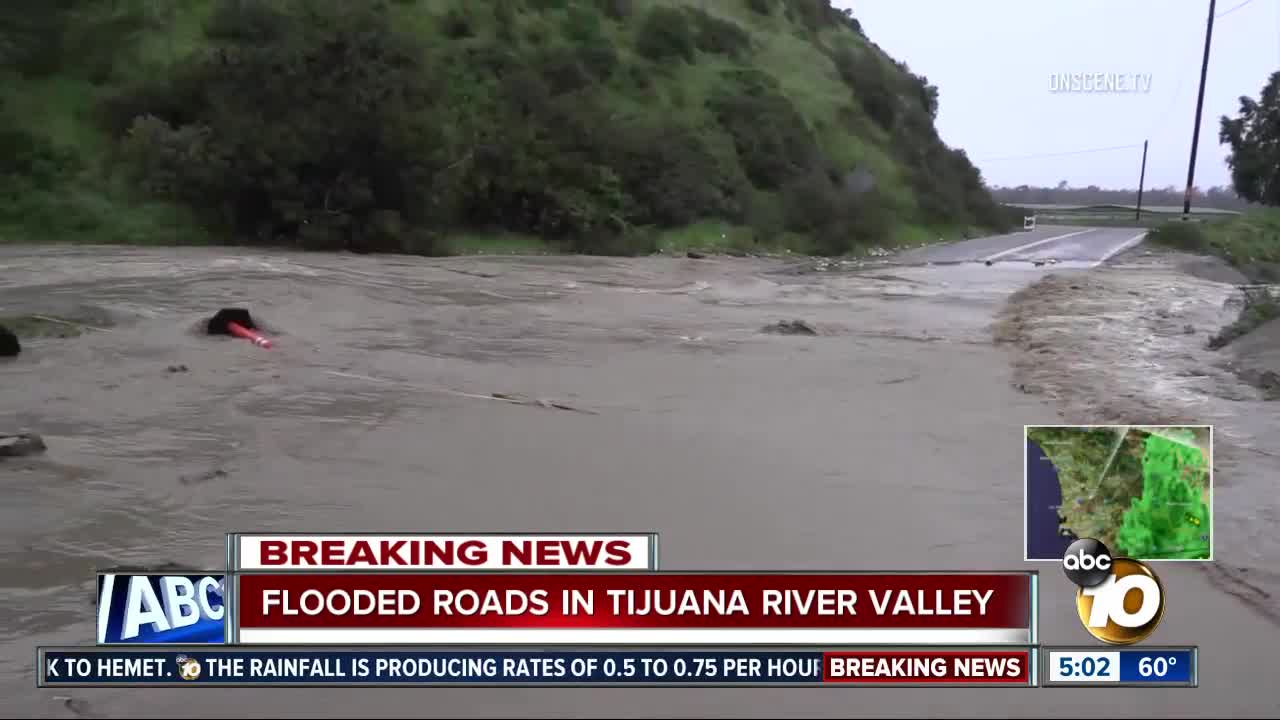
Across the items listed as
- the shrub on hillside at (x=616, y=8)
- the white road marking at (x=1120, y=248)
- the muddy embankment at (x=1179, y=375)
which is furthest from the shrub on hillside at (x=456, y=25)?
the muddy embankment at (x=1179, y=375)

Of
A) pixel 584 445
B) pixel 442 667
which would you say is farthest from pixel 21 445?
pixel 442 667

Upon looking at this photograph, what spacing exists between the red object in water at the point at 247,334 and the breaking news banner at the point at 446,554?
32.0ft

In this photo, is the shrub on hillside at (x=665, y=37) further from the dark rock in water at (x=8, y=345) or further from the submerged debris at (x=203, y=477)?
the submerged debris at (x=203, y=477)

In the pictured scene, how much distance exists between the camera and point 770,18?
64.2 metres

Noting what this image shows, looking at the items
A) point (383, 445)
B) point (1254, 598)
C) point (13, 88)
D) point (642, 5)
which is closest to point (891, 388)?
point (383, 445)

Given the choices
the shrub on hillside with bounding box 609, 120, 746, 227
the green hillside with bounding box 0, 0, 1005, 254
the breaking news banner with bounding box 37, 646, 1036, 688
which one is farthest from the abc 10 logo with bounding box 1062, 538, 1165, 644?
the shrub on hillside with bounding box 609, 120, 746, 227

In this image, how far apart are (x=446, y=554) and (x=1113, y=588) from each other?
2.61 metres

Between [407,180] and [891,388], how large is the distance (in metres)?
21.1

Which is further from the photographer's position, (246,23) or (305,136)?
(246,23)

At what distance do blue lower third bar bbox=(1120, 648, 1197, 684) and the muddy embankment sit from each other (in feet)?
6.32

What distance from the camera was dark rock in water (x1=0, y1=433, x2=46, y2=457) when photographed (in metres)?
9.14

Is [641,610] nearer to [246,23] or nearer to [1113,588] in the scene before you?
[1113,588]

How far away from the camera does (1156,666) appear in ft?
16.1

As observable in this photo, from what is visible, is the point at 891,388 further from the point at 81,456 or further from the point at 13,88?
the point at 13,88
